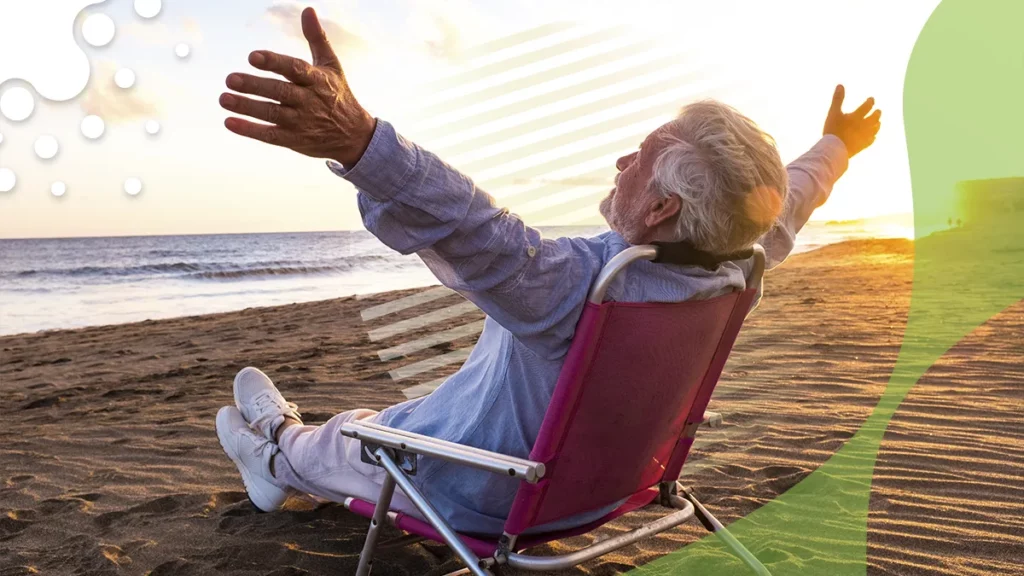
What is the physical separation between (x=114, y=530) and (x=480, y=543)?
68.3 inches

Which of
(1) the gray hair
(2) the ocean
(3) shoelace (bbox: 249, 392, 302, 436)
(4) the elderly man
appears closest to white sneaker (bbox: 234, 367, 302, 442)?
(3) shoelace (bbox: 249, 392, 302, 436)

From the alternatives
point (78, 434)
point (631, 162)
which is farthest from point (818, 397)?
point (78, 434)

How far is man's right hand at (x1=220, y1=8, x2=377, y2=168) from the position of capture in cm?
131

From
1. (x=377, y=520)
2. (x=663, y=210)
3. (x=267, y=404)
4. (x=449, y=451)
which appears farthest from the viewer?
(x=267, y=404)

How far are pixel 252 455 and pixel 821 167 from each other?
2.11 m

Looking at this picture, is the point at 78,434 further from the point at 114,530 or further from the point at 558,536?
the point at 558,536

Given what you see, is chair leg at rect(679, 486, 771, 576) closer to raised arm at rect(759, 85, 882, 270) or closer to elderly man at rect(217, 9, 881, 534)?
elderly man at rect(217, 9, 881, 534)

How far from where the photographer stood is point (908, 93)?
8.22ft

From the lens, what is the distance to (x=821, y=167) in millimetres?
2645

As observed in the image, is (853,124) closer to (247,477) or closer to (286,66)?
(286,66)
